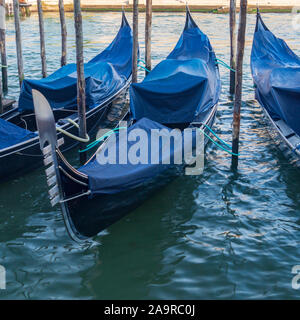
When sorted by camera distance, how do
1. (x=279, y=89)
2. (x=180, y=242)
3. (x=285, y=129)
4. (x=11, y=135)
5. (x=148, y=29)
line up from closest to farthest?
(x=180, y=242)
(x=11, y=135)
(x=279, y=89)
(x=285, y=129)
(x=148, y=29)

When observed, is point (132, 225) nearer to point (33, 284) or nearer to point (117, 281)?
point (117, 281)

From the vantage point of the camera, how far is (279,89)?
8.23 meters

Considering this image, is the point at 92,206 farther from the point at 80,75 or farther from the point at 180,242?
the point at 80,75

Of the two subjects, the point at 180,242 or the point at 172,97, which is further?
the point at 172,97

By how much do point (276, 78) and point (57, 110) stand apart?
4.52 meters

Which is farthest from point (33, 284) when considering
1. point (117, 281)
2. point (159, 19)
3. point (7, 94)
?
point (159, 19)

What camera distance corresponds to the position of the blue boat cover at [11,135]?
23.3 ft

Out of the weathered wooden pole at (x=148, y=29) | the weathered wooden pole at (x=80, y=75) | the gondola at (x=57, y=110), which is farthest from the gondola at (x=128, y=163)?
the weathered wooden pole at (x=148, y=29)

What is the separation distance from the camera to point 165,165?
6.36 metres

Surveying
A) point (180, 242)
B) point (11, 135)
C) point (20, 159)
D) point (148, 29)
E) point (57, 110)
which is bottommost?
point (180, 242)

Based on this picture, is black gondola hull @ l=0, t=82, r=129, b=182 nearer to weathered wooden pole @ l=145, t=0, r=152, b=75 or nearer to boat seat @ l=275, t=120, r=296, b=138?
boat seat @ l=275, t=120, r=296, b=138

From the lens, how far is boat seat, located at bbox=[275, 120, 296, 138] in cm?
816

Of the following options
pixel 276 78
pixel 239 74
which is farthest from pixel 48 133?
pixel 276 78

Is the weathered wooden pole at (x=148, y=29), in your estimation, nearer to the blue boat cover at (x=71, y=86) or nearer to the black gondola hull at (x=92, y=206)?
the blue boat cover at (x=71, y=86)
